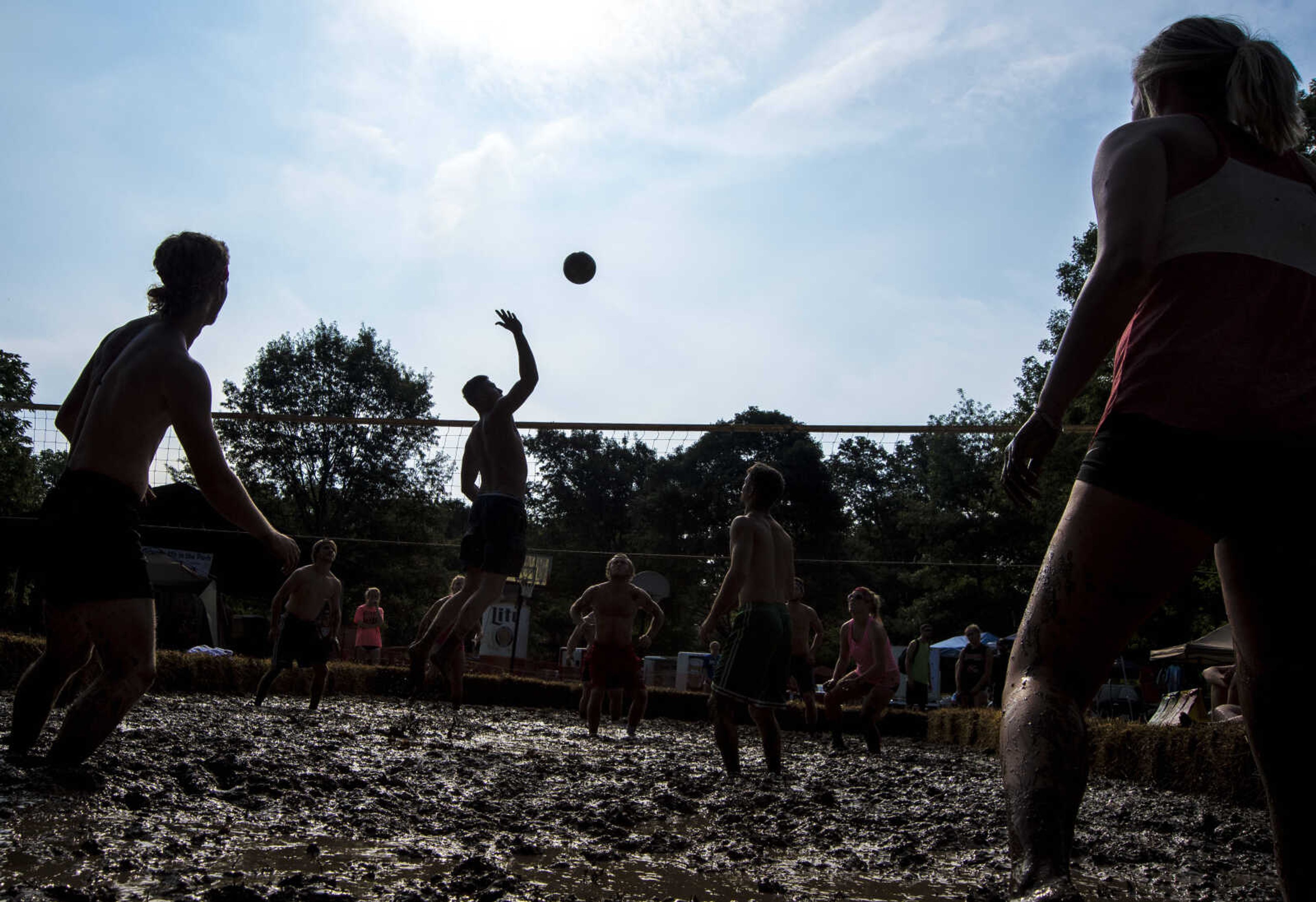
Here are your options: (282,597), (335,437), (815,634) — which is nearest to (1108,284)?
(282,597)

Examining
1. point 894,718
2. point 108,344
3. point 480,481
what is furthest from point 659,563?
point 108,344

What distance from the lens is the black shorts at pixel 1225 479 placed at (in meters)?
1.77

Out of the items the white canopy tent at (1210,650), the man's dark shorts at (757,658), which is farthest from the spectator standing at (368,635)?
the man's dark shorts at (757,658)

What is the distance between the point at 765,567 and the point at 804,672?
5.94m

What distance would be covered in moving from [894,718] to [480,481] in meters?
12.4

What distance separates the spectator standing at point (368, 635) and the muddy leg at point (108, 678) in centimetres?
1502

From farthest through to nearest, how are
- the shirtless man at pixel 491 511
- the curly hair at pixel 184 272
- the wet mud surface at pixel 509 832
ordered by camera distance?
1. the shirtless man at pixel 491 511
2. the curly hair at pixel 184 272
3. the wet mud surface at pixel 509 832

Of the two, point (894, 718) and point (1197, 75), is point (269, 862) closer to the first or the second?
point (1197, 75)

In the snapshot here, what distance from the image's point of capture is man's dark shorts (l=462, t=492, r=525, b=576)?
21.1 ft

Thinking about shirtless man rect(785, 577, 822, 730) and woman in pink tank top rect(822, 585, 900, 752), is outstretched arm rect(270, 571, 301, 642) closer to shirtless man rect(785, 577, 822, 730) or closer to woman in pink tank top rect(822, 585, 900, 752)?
shirtless man rect(785, 577, 822, 730)

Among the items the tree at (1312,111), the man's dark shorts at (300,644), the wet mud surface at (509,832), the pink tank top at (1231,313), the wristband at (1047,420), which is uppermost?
the tree at (1312,111)

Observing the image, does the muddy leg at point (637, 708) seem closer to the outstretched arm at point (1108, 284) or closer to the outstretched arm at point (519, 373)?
the outstretched arm at point (519, 373)

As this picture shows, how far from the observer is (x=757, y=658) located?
18.4 feet

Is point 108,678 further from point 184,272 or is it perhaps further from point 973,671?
point 973,671
